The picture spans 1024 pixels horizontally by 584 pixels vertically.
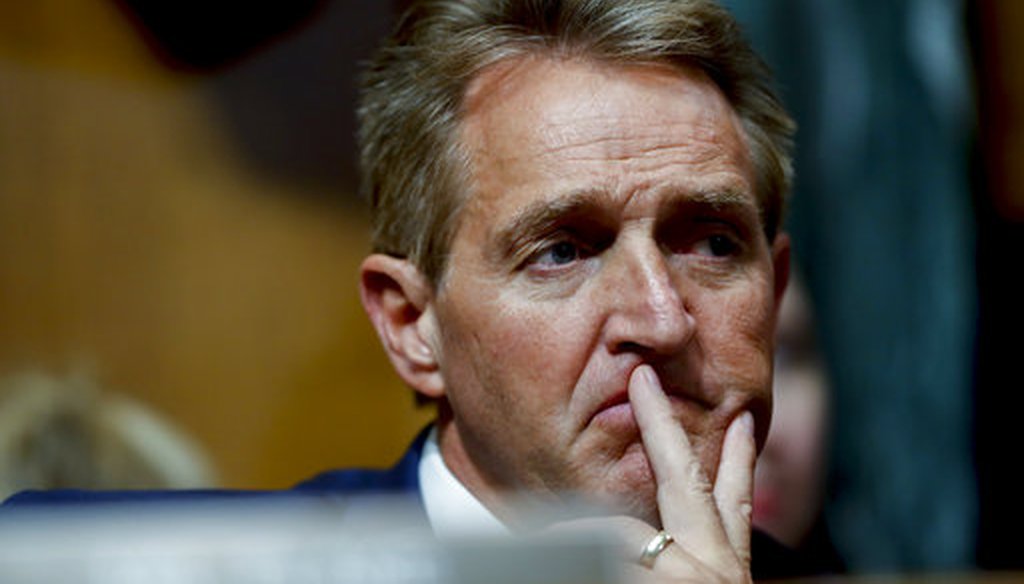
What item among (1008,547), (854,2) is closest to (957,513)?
(1008,547)

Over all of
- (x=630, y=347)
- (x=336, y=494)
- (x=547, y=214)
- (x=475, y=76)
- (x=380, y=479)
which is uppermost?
(x=475, y=76)

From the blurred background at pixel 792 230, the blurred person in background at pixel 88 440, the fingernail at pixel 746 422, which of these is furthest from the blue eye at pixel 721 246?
the blurred person in background at pixel 88 440

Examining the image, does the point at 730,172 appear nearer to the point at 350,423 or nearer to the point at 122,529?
the point at 122,529

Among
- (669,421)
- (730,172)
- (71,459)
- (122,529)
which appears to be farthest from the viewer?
(71,459)

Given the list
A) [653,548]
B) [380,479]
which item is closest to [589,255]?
[653,548]

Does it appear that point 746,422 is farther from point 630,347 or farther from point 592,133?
point 592,133

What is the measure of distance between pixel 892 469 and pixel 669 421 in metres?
2.00

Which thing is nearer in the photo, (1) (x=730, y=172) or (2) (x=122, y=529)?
(2) (x=122, y=529)

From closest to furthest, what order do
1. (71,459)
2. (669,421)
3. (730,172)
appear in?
(669,421), (730,172), (71,459)

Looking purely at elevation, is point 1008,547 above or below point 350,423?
below

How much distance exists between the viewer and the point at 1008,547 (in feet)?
13.6

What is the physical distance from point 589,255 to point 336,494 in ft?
1.72

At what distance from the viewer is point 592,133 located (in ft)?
7.82

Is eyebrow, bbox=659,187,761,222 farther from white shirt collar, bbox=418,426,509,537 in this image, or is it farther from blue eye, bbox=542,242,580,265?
white shirt collar, bbox=418,426,509,537
